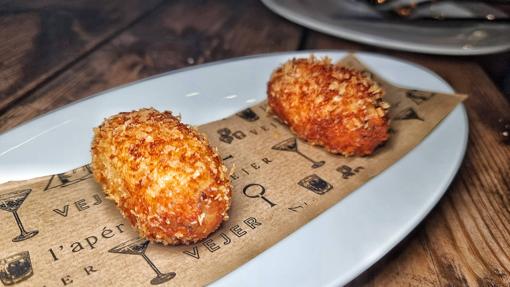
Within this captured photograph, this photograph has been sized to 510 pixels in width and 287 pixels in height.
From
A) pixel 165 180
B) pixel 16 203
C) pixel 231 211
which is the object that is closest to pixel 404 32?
pixel 231 211

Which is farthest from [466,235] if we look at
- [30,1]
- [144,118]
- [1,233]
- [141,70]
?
[30,1]

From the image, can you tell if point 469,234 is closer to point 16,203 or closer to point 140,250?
point 140,250

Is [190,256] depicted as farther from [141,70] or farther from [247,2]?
[247,2]

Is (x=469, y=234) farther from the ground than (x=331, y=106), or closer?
closer

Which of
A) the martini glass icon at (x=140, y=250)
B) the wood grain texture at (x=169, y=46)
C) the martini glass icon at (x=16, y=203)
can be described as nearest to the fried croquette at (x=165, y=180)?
the martini glass icon at (x=140, y=250)

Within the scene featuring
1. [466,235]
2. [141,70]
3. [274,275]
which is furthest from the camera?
[141,70]

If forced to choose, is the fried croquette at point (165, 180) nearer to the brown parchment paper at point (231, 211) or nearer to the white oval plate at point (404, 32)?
the brown parchment paper at point (231, 211)
